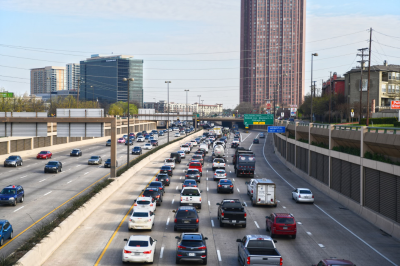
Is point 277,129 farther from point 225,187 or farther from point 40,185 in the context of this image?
point 40,185

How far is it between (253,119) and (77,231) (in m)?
56.1

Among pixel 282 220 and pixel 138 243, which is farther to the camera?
pixel 282 220

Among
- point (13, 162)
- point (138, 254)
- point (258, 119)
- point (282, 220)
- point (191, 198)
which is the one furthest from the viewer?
point (258, 119)

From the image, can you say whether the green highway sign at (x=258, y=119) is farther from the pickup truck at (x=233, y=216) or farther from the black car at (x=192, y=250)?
the black car at (x=192, y=250)

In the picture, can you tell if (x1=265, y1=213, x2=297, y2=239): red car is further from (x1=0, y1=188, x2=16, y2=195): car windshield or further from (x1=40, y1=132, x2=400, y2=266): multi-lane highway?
(x1=0, y1=188, x2=16, y2=195): car windshield

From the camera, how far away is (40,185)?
4559cm

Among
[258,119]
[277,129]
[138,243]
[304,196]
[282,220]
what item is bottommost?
[304,196]

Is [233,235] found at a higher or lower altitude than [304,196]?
lower

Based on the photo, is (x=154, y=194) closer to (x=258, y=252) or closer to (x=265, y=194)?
(x=265, y=194)

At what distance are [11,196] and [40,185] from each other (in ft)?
35.9

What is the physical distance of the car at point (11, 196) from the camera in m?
34.6

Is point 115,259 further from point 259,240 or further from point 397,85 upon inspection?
point 397,85

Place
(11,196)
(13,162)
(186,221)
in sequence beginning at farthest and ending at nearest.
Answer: (13,162), (11,196), (186,221)

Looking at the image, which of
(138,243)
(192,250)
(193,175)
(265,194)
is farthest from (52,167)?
(192,250)
